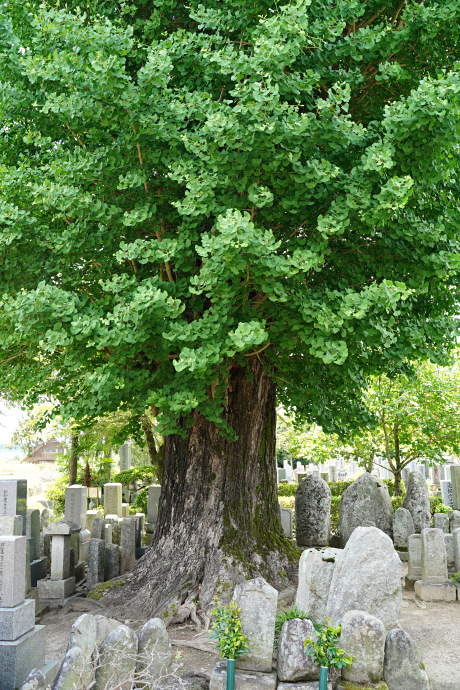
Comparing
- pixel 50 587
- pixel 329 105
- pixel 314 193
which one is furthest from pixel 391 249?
pixel 50 587

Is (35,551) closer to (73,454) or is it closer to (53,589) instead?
(53,589)

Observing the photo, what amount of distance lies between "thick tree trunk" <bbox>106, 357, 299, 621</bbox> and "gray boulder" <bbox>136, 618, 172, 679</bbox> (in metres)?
2.85

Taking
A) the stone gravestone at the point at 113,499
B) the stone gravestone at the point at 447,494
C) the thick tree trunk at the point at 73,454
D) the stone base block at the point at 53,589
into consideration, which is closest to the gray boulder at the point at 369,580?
the stone base block at the point at 53,589

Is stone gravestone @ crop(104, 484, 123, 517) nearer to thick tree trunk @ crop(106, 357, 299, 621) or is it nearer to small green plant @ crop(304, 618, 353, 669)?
thick tree trunk @ crop(106, 357, 299, 621)

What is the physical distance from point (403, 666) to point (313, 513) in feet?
21.4

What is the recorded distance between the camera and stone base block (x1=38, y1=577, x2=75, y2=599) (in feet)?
28.6

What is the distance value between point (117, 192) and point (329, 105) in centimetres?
294

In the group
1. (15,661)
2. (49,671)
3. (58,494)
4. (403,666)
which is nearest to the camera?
(403,666)

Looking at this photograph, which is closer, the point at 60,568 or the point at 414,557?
the point at 60,568

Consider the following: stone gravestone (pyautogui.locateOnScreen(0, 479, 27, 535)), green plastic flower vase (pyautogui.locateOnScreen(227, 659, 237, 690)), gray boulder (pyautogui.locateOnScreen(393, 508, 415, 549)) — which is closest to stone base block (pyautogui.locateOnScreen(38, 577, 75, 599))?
stone gravestone (pyautogui.locateOnScreen(0, 479, 27, 535))

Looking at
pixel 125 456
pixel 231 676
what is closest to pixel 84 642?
pixel 231 676

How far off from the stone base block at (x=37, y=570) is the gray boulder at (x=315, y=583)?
5.21 m

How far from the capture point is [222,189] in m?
6.14

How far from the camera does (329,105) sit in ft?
17.7
